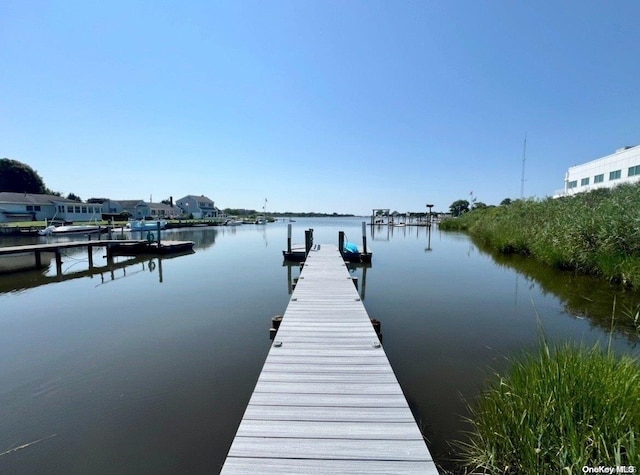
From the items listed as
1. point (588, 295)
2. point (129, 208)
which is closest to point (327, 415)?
point (588, 295)

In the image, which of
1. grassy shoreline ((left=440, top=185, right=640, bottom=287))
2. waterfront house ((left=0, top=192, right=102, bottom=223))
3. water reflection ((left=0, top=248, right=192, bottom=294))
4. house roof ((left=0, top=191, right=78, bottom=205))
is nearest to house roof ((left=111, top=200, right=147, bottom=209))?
waterfront house ((left=0, top=192, right=102, bottom=223))

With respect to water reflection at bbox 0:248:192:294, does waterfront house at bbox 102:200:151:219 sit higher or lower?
higher

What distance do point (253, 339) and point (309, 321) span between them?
1.60m

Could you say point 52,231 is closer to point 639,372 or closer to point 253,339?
point 253,339

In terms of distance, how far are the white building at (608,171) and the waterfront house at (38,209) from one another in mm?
64230

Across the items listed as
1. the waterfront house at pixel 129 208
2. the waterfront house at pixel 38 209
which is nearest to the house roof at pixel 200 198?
the waterfront house at pixel 129 208

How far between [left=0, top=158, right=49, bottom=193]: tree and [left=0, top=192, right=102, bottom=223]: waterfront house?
1878 centimetres

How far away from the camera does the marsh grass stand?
202 cm

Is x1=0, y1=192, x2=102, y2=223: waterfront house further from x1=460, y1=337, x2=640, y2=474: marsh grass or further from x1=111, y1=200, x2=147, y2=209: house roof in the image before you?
x1=460, y1=337, x2=640, y2=474: marsh grass

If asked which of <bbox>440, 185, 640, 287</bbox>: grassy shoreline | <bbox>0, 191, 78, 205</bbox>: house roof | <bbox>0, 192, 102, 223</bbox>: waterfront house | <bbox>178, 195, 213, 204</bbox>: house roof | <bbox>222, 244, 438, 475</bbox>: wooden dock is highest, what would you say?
<bbox>178, 195, 213, 204</bbox>: house roof

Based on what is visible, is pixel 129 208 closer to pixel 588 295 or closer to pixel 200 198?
pixel 200 198

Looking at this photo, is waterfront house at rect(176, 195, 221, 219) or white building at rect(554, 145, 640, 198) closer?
white building at rect(554, 145, 640, 198)

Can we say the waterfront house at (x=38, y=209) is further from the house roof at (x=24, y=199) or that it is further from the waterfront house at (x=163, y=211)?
the waterfront house at (x=163, y=211)

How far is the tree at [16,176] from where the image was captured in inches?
2068
